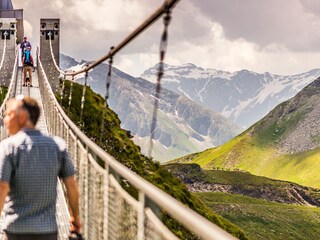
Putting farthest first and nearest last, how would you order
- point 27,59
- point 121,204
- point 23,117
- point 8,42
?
point 8,42 < point 27,59 < point 121,204 < point 23,117

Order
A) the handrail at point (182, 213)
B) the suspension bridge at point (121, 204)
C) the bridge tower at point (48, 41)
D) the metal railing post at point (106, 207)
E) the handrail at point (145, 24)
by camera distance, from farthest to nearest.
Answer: the bridge tower at point (48, 41), the handrail at point (145, 24), the metal railing post at point (106, 207), the suspension bridge at point (121, 204), the handrail at point (182, 213)

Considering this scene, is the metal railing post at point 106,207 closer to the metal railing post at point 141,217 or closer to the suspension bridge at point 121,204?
the suspension bridge at point 121,204

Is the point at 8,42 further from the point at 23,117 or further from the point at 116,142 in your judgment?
the point at 23,117

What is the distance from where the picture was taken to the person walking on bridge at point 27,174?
16.7 feet

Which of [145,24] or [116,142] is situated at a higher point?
[145,24]

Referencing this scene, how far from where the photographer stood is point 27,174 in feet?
16.8

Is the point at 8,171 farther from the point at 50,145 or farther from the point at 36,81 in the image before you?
the point at 36,81

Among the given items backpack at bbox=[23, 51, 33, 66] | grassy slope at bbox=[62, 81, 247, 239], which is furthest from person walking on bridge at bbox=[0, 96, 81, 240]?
grassy slope at bbox=[62, 81, 247, 239]

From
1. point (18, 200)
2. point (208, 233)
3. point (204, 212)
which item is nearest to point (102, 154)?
point (18, 200)

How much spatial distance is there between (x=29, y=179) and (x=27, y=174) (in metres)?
0.05

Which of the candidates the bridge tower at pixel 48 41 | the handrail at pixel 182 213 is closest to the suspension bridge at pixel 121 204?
the handrail at pixel 182 213

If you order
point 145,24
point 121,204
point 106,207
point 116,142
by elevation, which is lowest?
point 116,142

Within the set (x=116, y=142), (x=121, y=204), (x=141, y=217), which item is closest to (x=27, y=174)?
(x=121, y=204)

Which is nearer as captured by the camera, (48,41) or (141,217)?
(141,217)
